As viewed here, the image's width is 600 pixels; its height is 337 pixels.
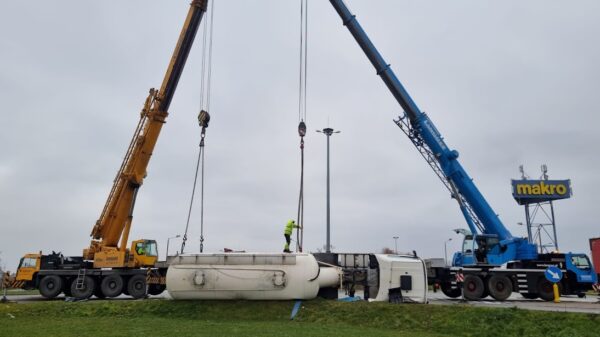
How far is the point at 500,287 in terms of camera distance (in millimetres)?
23250

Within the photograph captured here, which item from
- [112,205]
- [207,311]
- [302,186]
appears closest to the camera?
[207,311]

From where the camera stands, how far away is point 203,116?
2241cm

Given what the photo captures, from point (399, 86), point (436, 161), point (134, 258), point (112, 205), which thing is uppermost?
point (399, 86)

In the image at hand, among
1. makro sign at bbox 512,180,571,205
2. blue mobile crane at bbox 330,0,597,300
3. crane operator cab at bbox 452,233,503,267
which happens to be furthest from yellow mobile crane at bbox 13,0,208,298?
makro sign at bbox 512,180,571,205

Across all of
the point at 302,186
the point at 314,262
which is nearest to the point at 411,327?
the point at 314,262

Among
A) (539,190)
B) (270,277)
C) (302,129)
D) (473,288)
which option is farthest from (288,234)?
(539,190)

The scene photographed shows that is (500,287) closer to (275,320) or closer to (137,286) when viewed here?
(275,320)

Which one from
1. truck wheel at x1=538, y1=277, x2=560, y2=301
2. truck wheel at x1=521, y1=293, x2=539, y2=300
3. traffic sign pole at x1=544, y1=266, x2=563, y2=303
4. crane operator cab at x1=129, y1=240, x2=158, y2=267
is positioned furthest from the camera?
crane operator cab at x1=129, y1=240, x2=158, y2=267

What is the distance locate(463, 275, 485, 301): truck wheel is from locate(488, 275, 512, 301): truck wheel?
0.49m

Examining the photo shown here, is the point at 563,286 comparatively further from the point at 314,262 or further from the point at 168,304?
the point at 168,304

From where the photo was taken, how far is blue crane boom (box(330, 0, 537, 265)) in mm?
A: 24578

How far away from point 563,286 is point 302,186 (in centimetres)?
1552

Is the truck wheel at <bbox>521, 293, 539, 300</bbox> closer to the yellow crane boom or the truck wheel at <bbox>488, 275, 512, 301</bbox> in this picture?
the truck wheel at <bbox>488, 275, 512, 301</bbox>

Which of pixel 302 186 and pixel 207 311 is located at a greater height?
pixel 302 186
